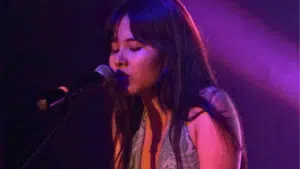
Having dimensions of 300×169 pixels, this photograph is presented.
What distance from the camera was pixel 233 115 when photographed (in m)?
1.49

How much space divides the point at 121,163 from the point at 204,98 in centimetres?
44

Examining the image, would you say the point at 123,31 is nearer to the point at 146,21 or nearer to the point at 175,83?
the point at 146,21

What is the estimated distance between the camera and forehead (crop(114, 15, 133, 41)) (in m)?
1.43

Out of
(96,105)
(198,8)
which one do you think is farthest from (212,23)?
(96,105)

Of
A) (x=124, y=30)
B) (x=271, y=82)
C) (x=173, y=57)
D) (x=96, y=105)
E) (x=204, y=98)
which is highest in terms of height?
(x=124, y=30)

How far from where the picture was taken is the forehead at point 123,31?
1426mm

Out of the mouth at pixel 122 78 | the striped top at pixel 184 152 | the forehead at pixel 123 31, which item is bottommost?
the striped top at pixel 184 152

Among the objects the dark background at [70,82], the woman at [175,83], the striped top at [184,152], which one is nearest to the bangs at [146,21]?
the woman at [175,83]

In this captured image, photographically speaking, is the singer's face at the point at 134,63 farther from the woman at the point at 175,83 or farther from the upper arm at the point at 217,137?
the upper arm at the point at 217,137

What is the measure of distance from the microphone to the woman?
0.06 m

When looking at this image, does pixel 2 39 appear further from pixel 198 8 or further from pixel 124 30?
pixel 198 8

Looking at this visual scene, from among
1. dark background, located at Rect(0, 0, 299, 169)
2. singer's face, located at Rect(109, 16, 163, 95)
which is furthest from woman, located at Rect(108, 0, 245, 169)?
dark background, located at Rect(0, 0, 299, 169)

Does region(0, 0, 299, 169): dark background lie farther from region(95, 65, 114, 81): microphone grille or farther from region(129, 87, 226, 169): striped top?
region(95, 65, 114, 81): microphone grille

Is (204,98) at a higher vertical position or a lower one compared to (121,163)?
higher
